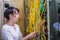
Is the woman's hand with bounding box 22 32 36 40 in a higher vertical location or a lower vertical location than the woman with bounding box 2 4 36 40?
lower

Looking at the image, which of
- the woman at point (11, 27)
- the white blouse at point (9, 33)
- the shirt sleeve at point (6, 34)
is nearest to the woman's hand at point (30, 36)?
the woman at point (11, 27)

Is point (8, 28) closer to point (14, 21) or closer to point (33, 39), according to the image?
point (14, 21)

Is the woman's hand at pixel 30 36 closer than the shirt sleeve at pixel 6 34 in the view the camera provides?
No

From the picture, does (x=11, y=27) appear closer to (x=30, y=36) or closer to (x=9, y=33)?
(x=9, y=33)

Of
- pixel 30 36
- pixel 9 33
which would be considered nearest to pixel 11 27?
pixel 9 33

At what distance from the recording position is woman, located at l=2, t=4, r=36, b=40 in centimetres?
299

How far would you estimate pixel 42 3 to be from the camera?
304 centimetres

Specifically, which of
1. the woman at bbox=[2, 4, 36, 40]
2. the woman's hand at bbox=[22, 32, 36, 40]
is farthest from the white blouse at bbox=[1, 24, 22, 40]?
the woman's hand at bbox=[22, 32, 36, 40]

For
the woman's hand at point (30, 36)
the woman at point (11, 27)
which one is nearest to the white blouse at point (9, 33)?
the woman at point (11, 27)

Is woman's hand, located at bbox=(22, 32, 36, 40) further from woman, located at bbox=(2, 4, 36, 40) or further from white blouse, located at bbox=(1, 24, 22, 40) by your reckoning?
white blouse, located at bbox=(1, 24, 22, 40)

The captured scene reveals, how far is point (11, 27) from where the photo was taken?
3.06m

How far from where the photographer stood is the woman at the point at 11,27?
299 centimetres

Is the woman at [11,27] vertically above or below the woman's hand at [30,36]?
above

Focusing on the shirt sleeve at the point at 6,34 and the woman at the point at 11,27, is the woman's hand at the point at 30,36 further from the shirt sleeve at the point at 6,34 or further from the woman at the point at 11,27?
the shirt sleeve at the point at 6,34
